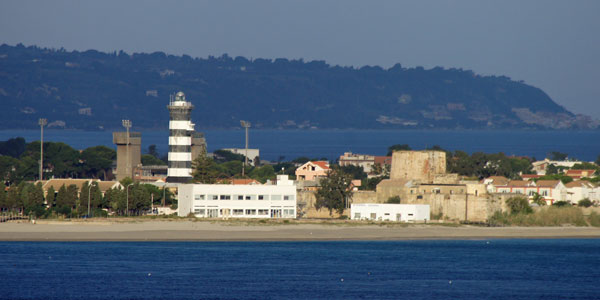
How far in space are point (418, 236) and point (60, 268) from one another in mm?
24988

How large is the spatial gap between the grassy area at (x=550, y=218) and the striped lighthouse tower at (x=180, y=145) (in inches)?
972

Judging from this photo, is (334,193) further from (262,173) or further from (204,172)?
(262,173)

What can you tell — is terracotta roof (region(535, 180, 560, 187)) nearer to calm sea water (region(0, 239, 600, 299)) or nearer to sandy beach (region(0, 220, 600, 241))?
sandy beach (region(0, 220, 600, 241))

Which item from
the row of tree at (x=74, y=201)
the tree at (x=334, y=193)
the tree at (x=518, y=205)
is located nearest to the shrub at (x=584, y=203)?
the tree at (x=518, y=205)

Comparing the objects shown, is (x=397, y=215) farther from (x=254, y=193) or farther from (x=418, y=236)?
(x=254, y=193)

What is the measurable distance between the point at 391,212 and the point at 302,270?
20.0 m

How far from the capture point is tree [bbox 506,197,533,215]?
71.8 metres

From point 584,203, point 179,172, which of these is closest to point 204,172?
point 179,172

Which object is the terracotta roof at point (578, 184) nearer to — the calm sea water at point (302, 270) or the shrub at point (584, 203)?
the shrub at point (584, 203)

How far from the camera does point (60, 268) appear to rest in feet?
167

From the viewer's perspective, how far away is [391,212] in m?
70.7

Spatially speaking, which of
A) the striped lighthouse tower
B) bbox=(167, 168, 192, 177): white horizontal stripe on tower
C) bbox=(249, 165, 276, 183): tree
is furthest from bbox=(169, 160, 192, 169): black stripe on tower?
bbox=(249, 165, 276, 183): tree

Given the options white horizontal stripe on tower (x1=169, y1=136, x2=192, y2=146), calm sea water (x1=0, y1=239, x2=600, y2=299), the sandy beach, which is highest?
white horizontal stripe on tower (x1=169, y1=136, x2=192, y2=146)

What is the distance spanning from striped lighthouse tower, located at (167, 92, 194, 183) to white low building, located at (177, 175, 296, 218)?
31.3ft
